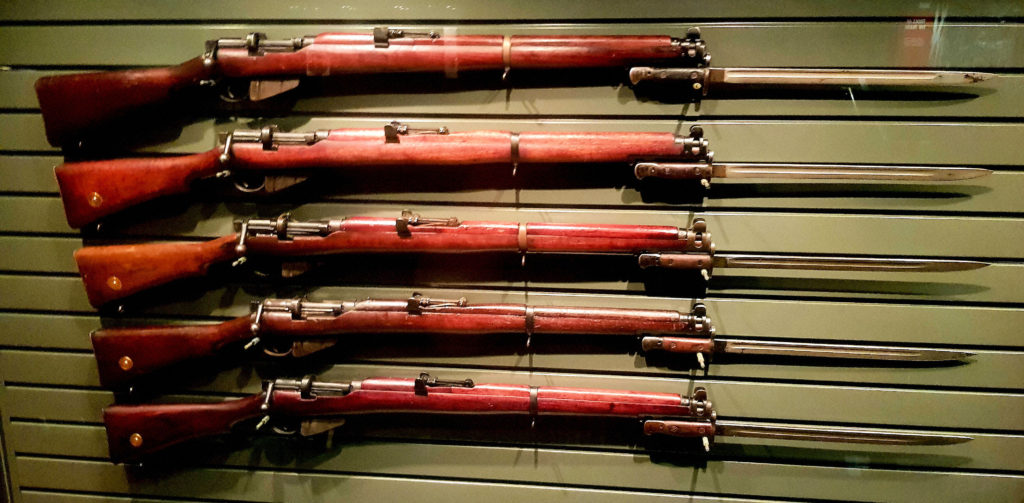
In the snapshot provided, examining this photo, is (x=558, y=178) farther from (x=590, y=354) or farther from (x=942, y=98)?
(x=942, y=98)

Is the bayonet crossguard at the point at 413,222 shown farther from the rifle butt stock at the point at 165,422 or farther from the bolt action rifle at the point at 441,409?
the rifle butt stock at the point at 165,422

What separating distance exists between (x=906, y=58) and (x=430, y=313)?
7.01 ft

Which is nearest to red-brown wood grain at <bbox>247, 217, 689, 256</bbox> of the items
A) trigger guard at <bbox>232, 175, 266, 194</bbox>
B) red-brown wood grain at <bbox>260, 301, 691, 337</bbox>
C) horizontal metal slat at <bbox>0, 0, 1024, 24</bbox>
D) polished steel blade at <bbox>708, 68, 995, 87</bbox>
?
red-brown wood grain at <bbox>260, 301, 691, 337</bbox>

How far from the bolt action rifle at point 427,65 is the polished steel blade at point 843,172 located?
1.06ft

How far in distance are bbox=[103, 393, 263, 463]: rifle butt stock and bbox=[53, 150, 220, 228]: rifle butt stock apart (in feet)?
2.90

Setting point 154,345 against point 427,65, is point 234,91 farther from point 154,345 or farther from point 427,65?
point 154,345

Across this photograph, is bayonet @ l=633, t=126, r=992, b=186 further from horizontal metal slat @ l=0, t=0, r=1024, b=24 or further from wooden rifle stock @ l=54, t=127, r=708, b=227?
horizontal metal slat @ l=0, t=0, r=1024, b=24

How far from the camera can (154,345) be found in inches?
90.7

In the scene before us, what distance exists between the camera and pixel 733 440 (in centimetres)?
240

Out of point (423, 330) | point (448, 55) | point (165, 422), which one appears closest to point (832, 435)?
point (423, 330)

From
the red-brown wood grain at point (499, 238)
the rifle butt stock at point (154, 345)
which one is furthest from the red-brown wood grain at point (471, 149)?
the rifle butt stock at point (154, 345)

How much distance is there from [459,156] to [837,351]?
175 cm

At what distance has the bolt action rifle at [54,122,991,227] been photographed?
206cm

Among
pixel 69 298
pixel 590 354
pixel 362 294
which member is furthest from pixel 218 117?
pixel 590 354
